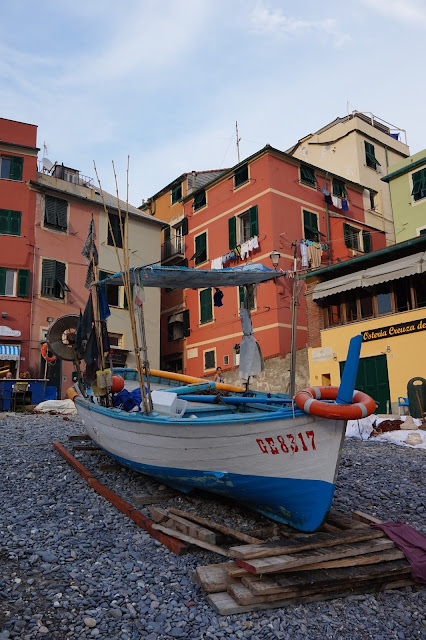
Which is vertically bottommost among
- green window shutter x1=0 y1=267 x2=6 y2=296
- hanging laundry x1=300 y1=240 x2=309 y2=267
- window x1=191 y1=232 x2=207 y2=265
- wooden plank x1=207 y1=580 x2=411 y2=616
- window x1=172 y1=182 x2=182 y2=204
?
wooden plank x1=207 y1=580 x2=411 y2=616

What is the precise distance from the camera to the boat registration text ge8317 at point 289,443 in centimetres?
498

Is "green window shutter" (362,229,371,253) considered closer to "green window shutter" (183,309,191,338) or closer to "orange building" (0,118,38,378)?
→ "green window shutter" (183,309,191,338)

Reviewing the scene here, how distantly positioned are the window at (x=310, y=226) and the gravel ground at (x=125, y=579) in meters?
19.8

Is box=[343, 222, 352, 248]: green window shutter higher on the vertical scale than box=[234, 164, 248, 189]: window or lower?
lower

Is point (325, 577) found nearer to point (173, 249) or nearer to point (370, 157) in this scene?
point (173, 249)

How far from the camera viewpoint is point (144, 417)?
6488mm

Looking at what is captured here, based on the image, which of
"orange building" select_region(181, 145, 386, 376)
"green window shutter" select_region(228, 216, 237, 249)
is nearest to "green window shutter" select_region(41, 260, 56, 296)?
"orange building" select_region(181, 145, 386, 376)

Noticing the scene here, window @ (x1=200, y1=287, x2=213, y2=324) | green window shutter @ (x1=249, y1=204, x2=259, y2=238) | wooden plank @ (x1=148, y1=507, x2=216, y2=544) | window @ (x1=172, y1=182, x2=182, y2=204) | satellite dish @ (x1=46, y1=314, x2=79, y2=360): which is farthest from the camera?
window @ (x1=172, y1=182, x2=182, y2=204)

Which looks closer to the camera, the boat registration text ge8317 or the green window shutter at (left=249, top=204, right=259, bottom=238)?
the boat registration text ge8317

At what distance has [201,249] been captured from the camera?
95.2ft

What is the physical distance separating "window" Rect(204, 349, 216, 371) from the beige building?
12.8 m

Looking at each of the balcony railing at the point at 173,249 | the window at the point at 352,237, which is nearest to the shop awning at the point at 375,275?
the window at the point at 352,237

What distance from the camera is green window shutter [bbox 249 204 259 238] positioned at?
25.4 m

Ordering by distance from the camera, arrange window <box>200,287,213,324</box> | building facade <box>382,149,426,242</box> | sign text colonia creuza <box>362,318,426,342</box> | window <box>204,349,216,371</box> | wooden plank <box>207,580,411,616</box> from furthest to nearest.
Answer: window <box>200,287,213,324</box>, window <box>204,349,216,371</box>, building facade <box>382,149,426,242</box>, sign text colonia creuza <box>362,318,426,342</box>, wooden plank <box>207,580,411,616</box>
